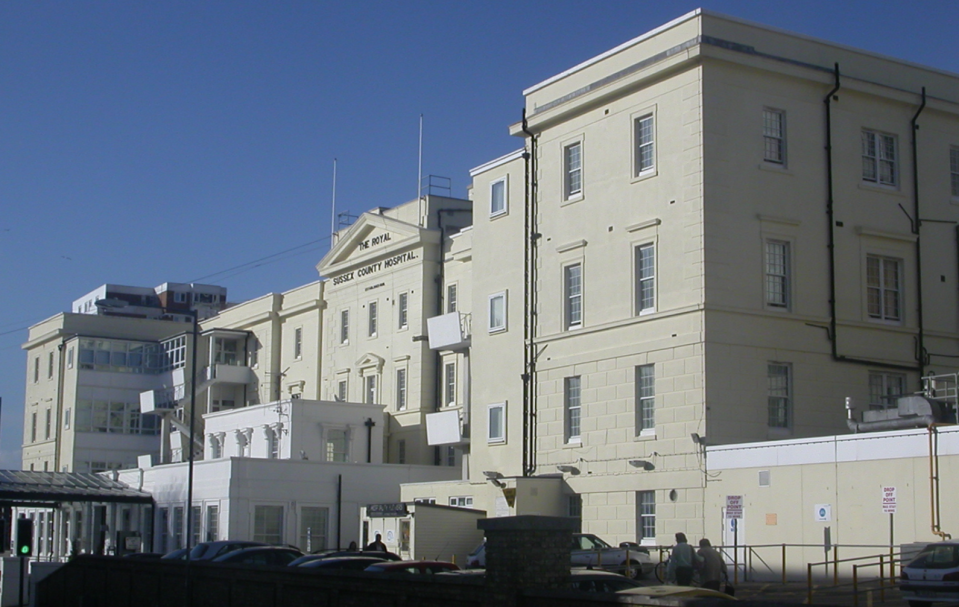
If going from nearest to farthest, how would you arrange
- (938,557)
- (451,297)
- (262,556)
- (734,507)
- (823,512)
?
1. (938,557)
2. (734,507)
3. (823,512)
4. (262,556)
5. (451,297)

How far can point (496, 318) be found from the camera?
4644 cm

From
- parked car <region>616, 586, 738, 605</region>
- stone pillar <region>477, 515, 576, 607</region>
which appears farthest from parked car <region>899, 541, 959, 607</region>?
stone pillar <region>477, 515, 576, 607</region>

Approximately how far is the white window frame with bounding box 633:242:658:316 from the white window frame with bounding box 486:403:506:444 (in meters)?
8.42

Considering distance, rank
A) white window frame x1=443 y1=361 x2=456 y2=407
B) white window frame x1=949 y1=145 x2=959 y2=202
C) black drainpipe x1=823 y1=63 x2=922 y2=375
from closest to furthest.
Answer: black drainpipe x1=823 y1=63 x2=922 y2=375 < white window frame x1=949 y1=145 x2=959 y2=202 < white window frame x1=443 y1=361 x2=456 y2=407

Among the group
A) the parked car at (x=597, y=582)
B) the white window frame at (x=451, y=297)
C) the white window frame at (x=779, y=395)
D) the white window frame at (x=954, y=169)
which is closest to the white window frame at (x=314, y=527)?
the white window frame at (x=451, y=297)

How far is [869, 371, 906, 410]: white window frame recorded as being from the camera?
127 ft

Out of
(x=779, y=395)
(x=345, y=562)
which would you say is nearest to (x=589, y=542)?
(x=779, y=395)

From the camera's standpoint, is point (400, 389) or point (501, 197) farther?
point (400, 389)

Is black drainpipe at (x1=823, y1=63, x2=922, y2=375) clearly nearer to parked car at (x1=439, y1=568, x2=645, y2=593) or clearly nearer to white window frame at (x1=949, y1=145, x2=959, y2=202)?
white window frame at (x1=949, y1=145, x2=959, y2=202)

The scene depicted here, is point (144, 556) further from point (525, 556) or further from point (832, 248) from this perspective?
point (525, 556)

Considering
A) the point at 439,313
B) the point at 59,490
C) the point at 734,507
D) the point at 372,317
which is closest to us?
the point at 734,507

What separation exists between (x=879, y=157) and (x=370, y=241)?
28429mm

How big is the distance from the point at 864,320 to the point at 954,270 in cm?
460

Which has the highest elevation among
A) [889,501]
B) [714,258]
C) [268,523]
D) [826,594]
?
[714,258]
